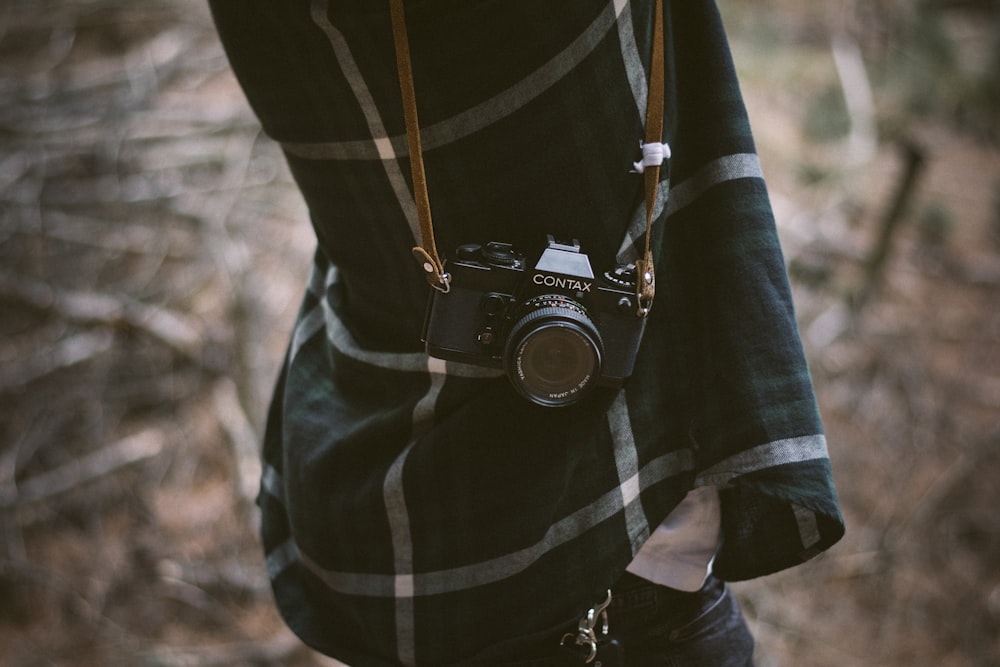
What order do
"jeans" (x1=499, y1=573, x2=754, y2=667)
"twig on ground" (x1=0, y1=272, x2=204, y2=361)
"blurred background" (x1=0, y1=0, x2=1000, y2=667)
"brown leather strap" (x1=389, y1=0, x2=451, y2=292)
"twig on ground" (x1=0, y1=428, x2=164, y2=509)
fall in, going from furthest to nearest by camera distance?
"twig on ground" (x1=0, y1=272, x2=204, y2=361) → "twig on ground" (x1=0, y1=428, x2=164, y2=509) → "blurred background" (x1=0, y1=0, x2=1000, y2=667) → "jeans" (x1=499, y1=573, x2=754, y2=667) → "brown leather strap" (x1=389, y1=0, x2=451, y2=292)

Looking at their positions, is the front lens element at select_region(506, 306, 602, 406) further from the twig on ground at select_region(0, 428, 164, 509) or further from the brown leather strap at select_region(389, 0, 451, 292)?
the twig on ground at select_region(0, 428, 164, 509)

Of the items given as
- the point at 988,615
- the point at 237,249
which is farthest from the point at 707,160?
the point at 237,249

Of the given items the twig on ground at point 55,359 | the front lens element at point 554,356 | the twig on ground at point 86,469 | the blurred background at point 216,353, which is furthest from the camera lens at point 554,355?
the twig on ground at point 55,359

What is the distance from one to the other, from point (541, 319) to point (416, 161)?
190mm

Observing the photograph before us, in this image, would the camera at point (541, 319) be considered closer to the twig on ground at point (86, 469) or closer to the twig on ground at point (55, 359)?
the twig on ground at point (86, 469)

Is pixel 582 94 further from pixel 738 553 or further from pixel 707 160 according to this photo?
pixel 738 553

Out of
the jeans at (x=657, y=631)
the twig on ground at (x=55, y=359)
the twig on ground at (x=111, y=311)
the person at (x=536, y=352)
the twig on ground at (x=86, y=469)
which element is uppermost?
the person at (x=536, y=352)

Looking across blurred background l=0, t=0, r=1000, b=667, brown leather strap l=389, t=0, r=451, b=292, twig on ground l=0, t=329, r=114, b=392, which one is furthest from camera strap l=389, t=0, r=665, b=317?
twig on ground l=0, t=329, r=114, b=392

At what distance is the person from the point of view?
69 cm

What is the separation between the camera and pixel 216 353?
2.40 metres

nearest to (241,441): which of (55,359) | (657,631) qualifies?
(55,359)

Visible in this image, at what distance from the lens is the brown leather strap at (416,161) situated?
63cm

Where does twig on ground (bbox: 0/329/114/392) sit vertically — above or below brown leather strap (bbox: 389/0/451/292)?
below

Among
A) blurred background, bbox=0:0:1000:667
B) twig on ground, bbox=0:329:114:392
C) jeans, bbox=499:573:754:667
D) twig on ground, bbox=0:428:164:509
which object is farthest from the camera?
twig on ground, bbox=0:329:114:392
